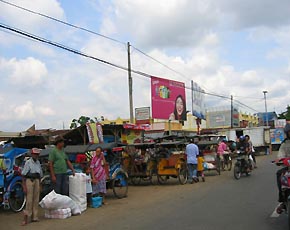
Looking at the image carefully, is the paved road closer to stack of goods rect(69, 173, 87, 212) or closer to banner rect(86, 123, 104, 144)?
stack of goods rect(69, 173, 87, 212)

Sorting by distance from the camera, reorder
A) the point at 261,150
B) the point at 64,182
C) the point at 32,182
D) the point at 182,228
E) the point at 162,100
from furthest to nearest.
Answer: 1. the point at 261,150
2. the point at 162,100
3. the point at 64,182
4. the point at 32,182
5. the point at 182,228

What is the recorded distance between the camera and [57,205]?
9984 millimetres

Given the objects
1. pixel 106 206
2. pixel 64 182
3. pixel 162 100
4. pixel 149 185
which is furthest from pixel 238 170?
pixel 162 100

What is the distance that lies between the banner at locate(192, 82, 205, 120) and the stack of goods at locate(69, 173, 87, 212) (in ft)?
93.7

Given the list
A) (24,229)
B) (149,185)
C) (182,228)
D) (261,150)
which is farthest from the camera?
(261,150)

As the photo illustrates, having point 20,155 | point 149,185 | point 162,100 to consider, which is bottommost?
point 149,185

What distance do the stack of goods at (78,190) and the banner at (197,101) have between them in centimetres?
2857

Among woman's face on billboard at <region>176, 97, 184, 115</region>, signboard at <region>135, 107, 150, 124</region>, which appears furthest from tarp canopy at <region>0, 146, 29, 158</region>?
signboard at <region>135, 107, 150, 124</region>

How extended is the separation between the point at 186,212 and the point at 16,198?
4787 millimetres

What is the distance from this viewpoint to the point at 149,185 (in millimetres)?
17312

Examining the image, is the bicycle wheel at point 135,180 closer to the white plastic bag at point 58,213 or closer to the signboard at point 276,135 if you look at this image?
the white plastic bag at point 58,213

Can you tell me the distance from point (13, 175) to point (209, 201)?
552cm

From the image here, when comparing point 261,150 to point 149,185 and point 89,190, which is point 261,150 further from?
point 89,190

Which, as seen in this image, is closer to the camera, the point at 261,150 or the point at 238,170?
the point at 238,170
